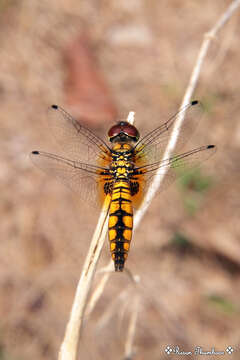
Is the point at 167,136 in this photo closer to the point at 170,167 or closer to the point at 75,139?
the point at 170,167

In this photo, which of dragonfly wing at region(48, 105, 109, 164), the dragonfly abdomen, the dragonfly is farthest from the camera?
dragonfly wing at region(48, 105, 109, 164)

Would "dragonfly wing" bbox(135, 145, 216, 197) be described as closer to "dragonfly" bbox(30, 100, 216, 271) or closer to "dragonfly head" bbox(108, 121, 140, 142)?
"dragonfly" bbox(30, 100, 216, 271)

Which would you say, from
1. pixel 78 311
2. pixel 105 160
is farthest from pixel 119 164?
pixel 78 311

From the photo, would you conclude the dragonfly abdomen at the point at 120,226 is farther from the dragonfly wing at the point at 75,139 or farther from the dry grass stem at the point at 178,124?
the dragonfly wing at the point at 75,139

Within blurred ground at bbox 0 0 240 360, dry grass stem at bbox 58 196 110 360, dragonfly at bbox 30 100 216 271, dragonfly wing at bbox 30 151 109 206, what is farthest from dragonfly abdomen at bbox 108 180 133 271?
blurred ground at bbox 0 0 240 360

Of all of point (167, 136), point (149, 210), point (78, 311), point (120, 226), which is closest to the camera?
point (78, 311)

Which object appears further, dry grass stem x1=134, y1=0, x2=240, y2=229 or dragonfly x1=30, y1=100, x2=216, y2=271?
dragonfly x1=30, y1=100, x2=216, y2=271
